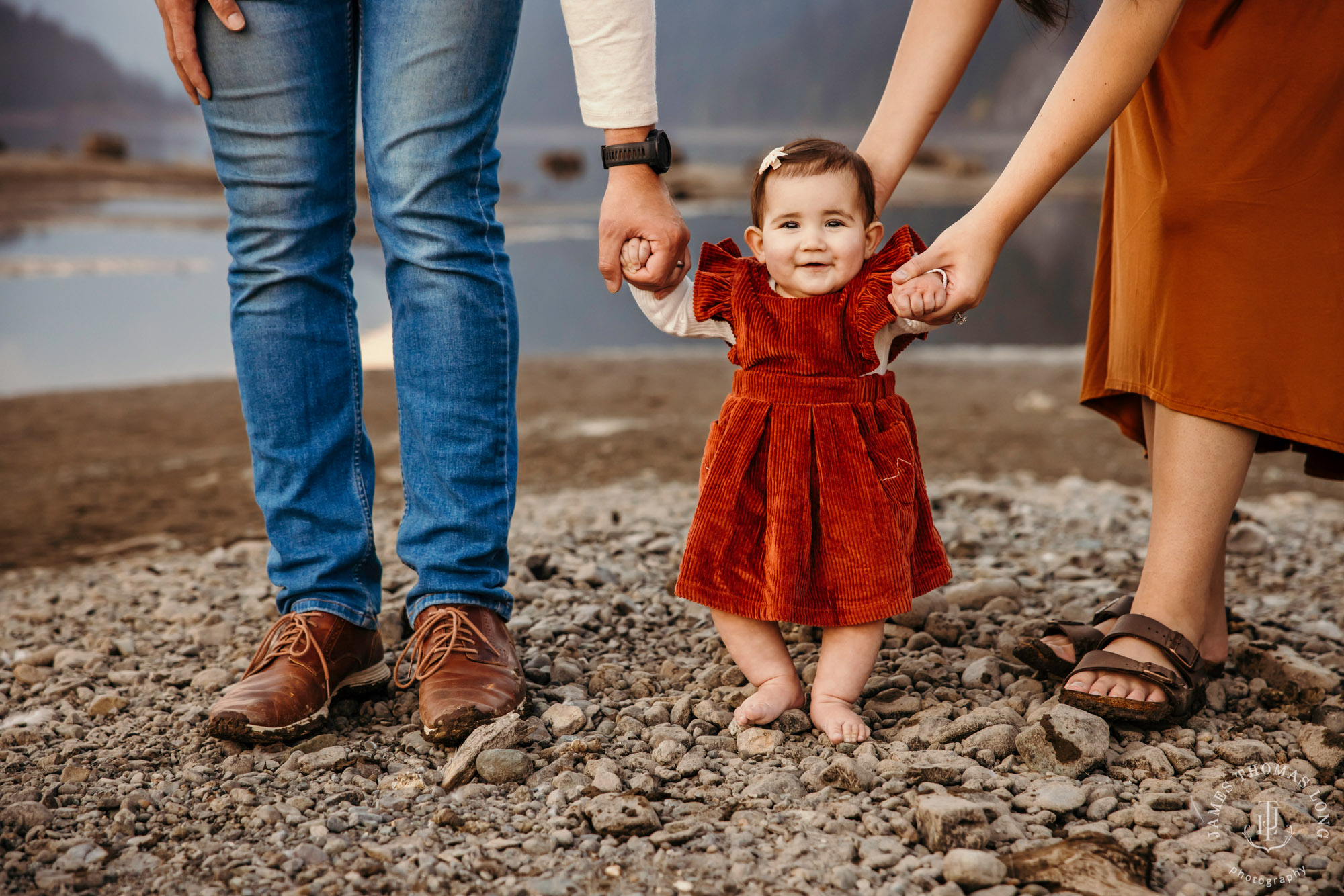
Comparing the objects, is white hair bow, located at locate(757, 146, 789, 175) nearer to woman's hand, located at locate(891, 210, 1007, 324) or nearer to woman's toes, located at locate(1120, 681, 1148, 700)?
woman's hand, located at locate(891, 210, 1007, 324)

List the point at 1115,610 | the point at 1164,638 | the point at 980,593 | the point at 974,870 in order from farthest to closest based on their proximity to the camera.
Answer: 1. the point at 980,593
2. the point at 1115,610
3. the point at 1164,638
4. the point at 974,870

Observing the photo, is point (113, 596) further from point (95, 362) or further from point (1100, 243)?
point (95, 362)

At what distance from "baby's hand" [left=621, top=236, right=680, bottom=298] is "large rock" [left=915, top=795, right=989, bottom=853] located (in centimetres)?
100

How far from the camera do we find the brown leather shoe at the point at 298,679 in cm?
180

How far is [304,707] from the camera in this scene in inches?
73.0

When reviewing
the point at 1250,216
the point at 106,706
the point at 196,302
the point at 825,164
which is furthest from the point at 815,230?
the point at 196,302

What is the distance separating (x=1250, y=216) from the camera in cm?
179

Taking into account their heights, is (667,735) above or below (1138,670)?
below

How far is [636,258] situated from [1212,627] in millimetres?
1411

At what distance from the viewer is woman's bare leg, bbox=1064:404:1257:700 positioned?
1.87 metres

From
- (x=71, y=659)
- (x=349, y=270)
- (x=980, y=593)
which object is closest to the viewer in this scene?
(x=349, y=270)

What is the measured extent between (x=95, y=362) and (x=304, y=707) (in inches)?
295

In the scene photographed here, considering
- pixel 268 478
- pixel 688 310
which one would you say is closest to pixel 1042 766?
pixel 688 310

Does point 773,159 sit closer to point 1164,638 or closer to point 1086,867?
point 1164,638
